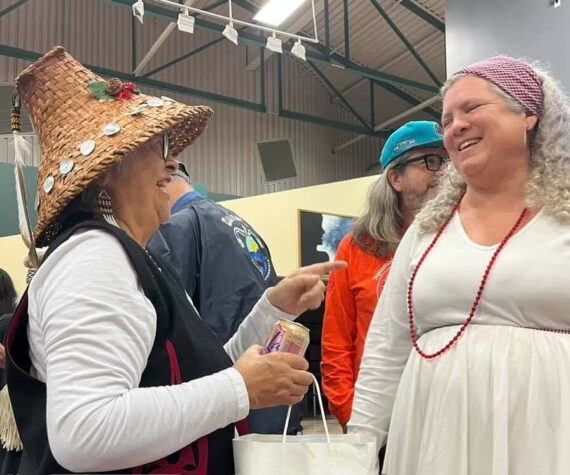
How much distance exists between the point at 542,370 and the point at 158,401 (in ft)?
2.45

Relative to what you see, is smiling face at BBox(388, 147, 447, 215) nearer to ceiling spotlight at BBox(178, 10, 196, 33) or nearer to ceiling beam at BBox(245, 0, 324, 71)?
ceiling spotlight at BBox(178, 10, 196, 33)

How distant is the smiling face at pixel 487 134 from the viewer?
4.90ft

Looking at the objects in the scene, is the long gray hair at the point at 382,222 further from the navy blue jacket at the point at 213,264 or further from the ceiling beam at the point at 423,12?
the ceiling beam at the point at 423,12

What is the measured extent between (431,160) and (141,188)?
1327mm

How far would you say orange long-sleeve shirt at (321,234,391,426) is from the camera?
2215 millimetres

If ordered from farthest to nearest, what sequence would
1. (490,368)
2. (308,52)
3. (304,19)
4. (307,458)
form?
(304,19) < (308,52) < (490,368) < (307,458)

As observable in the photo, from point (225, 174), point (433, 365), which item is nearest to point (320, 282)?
point (433, 365)

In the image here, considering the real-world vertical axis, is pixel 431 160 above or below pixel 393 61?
Result: below

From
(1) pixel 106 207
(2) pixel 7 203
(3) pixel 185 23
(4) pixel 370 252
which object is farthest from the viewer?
(2) pixel 7 203

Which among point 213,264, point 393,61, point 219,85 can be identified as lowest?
point 213,264

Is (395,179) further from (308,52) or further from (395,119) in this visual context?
(395,119)

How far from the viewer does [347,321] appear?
2.28 m

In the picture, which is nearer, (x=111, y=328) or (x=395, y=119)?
(x=111, y=328)

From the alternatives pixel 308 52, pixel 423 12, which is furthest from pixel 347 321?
pixel 423 12
